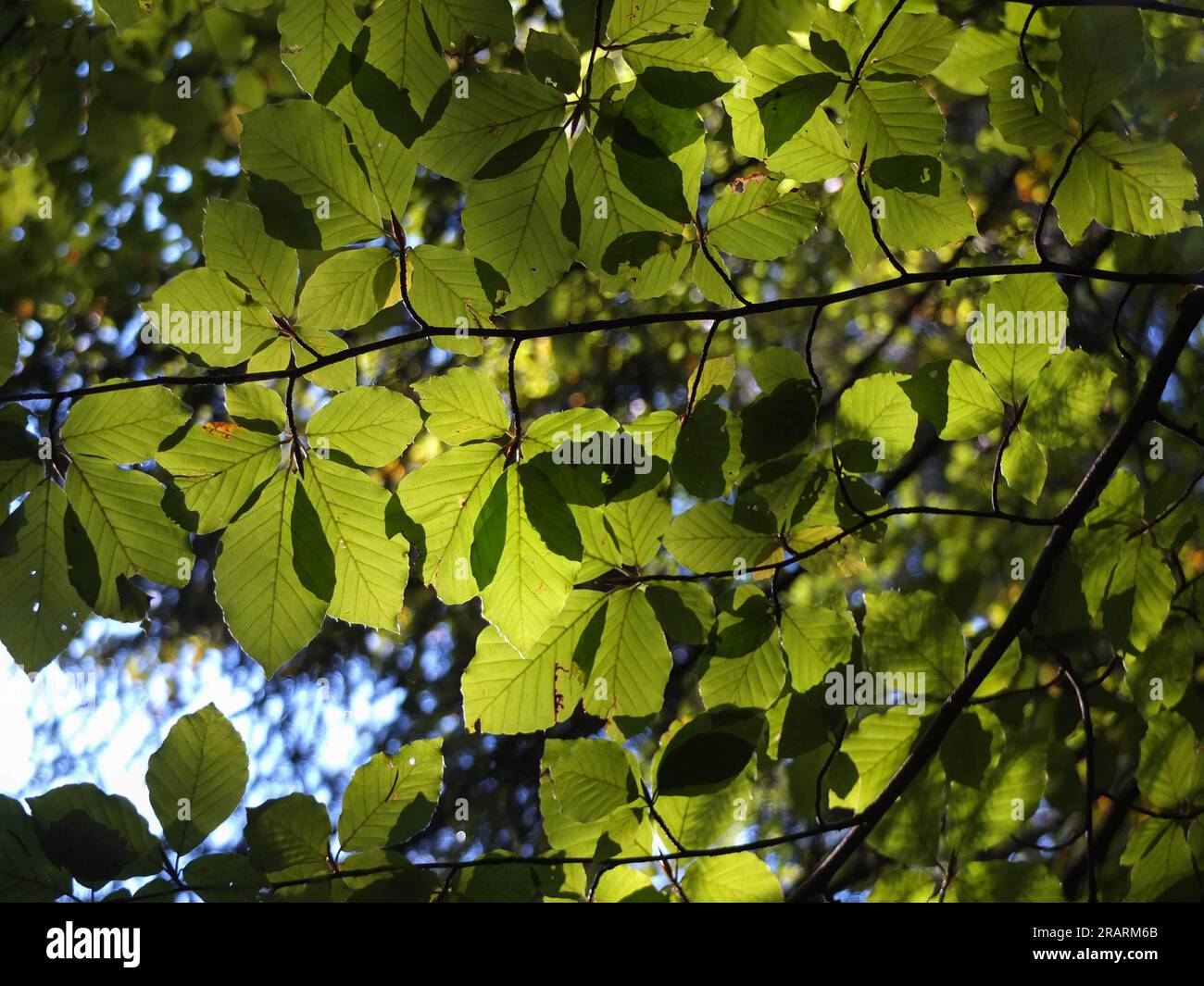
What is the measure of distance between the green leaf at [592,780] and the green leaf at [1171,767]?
2.28ft

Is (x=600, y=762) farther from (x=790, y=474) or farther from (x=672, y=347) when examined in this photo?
(x=672, y=347)

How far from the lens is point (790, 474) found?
1032 millimetres

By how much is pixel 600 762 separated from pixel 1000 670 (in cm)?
63

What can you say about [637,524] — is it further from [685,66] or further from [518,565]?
[685,66]

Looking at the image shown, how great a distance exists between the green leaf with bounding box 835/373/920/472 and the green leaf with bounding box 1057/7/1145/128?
342mm

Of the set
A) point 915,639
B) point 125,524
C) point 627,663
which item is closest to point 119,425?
point 125,524

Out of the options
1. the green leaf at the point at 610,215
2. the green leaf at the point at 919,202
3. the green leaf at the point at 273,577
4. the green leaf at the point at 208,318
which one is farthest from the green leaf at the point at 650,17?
the green leaf at the point at 273,577

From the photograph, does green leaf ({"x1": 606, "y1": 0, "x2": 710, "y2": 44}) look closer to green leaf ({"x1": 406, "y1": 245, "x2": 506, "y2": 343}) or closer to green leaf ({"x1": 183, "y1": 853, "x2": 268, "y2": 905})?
green leaf ({"x1": 406, "y1": 245, "x2": 506, "y2": 343})

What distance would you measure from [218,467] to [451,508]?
24cm

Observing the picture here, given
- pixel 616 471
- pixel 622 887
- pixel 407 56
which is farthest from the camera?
pixel 622 887

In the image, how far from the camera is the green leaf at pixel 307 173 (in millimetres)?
799

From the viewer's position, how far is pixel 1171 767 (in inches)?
44.3

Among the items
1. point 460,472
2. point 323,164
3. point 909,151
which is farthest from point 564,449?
point 909,151

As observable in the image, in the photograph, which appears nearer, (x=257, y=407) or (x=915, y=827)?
(x=257, y=407)
